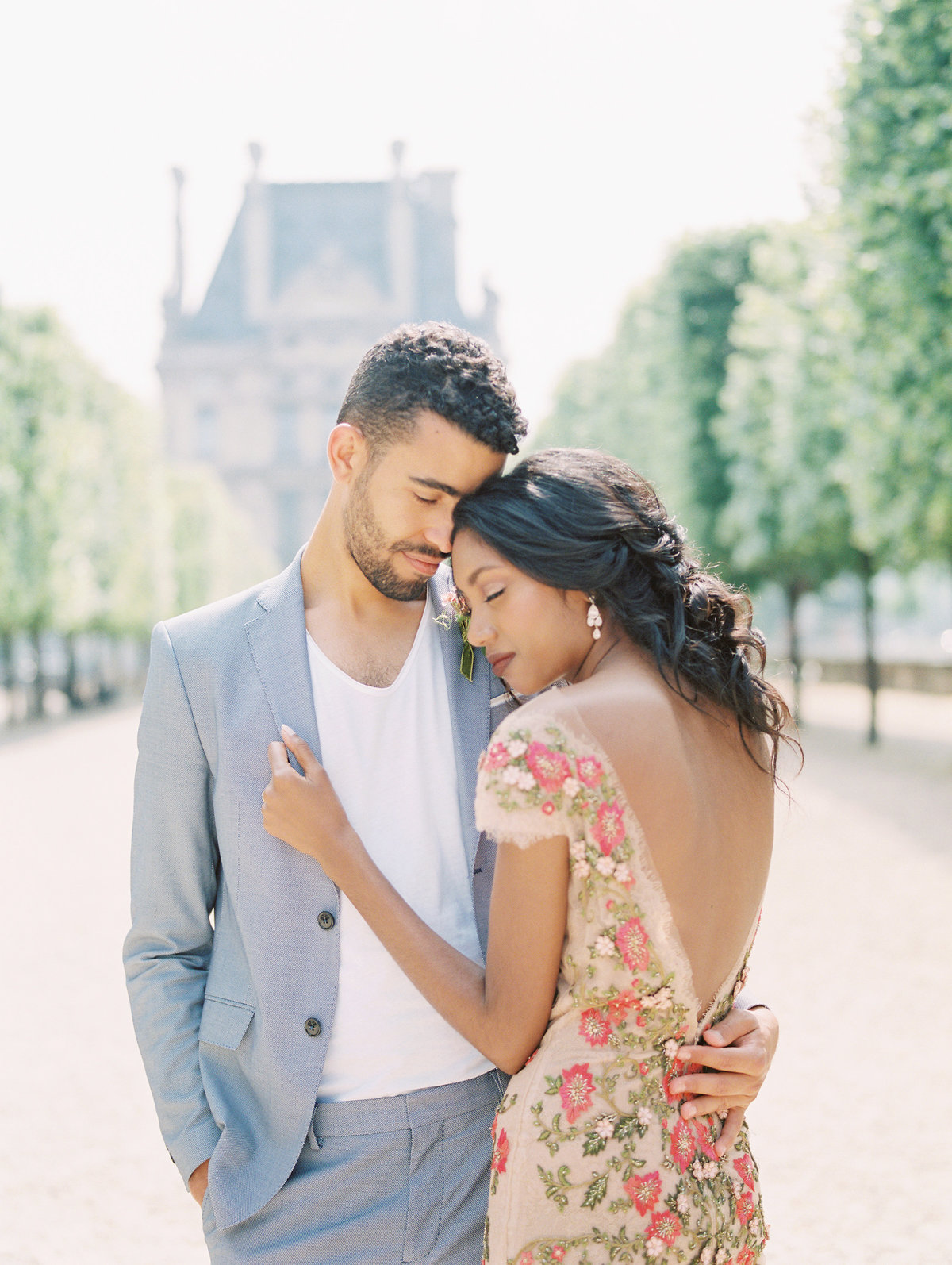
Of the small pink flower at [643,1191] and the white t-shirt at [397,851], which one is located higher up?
the white t-shirt at [397,851]

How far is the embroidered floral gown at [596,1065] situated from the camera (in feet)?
6.06

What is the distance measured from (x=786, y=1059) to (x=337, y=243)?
225 feet

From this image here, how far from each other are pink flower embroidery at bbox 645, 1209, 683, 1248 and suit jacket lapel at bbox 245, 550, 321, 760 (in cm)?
95

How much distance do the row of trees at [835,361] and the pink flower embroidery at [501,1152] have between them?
453 centimetres

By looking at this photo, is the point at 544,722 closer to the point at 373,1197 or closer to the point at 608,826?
the point at 608,826

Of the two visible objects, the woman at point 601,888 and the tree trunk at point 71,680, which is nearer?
the woman at point 601,888

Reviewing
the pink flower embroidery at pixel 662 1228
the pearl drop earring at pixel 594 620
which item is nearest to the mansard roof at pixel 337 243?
the pearl drop earring at pixel 594 620

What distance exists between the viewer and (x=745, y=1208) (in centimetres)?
200

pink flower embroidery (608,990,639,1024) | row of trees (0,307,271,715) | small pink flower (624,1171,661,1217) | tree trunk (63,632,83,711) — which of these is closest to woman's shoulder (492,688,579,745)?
pink flower embroidery (608,990,639,1024)

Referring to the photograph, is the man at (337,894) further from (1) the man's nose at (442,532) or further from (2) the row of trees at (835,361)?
(2) the row of trees at (835,361)

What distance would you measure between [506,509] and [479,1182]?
3.89 feet

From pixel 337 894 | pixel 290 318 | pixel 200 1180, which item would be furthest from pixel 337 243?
pixel 200 1180

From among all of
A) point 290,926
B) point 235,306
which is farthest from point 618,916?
point 235,306

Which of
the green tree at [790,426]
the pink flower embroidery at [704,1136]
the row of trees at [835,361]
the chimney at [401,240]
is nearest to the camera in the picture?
the pink flower embroidery at [704,1136]
